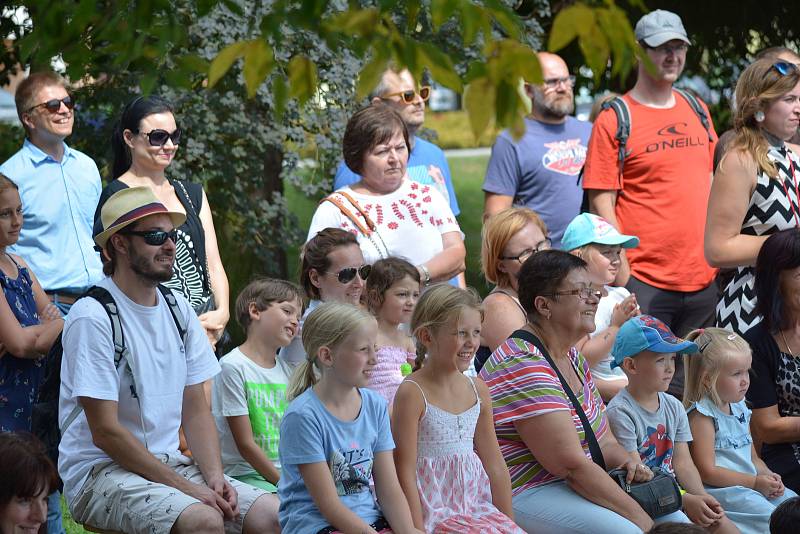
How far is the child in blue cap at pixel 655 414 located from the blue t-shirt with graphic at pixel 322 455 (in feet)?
4.11

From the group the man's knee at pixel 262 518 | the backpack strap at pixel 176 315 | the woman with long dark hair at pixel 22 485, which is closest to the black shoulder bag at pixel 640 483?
the man's knee at pixel 262 518

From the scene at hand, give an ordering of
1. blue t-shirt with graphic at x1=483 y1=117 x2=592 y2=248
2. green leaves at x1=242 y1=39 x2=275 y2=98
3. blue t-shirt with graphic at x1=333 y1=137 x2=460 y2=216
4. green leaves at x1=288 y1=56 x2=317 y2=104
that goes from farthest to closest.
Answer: blue t-shirt with graphic at x1=483 y1=117 x2=592 y2=248 → blue t-shirt with graphic at x1=333 y1=137 x2=460 y2=216 → green leaves at x1=288 y1=56 x2=317 y2=104 → green leaves at x1=242 y1=39 x2=275 y2=98

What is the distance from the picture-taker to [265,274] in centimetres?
922

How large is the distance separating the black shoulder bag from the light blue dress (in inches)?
Answer: 17.5

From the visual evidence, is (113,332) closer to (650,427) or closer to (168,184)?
(168,184)

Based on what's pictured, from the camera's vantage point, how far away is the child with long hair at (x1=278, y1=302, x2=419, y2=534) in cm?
420

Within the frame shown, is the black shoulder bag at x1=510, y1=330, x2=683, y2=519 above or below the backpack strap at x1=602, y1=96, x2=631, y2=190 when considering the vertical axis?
below

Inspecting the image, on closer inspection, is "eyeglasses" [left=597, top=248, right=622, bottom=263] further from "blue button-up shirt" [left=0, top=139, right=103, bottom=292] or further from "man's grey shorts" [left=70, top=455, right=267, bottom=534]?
"blue button-up shirt" [left=0, top=139, right=103, bottom=292]

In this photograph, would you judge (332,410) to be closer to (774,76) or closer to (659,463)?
(659,463)

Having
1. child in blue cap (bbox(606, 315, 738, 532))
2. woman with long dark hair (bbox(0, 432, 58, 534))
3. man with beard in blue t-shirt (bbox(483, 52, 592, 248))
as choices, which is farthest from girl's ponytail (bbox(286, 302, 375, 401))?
man with beard in blue t-shirt (bbox(483, 52, 592, 248))

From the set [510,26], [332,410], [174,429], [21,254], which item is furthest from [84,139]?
[510,26]

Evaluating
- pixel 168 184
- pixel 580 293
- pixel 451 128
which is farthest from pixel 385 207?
pixel 451 128

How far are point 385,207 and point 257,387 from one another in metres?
1.35

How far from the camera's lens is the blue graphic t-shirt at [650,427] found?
16.7 feet
